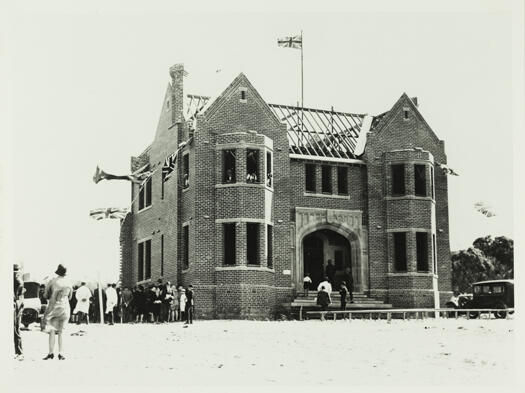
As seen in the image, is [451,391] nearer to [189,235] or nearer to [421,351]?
[421,351]

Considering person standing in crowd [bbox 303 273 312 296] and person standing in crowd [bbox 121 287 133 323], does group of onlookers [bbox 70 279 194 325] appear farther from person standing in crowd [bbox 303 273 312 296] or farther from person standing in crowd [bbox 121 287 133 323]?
person standing in crowd [bbox 303 273 312 296]

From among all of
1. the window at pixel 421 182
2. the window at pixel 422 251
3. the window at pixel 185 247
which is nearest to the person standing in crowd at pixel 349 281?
the window at pixel 422 251

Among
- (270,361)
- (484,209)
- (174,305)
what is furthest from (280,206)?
(270,361)

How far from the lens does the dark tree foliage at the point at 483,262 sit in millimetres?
23978

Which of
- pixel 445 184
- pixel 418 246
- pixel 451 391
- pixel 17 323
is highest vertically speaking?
pixel 445 184

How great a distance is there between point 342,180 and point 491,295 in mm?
6411

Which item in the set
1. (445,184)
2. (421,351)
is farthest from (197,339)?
(445,184)

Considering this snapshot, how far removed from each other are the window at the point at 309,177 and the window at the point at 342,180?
88cm

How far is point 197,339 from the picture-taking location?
74.3 ft

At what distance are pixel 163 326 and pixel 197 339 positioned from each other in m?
3.43

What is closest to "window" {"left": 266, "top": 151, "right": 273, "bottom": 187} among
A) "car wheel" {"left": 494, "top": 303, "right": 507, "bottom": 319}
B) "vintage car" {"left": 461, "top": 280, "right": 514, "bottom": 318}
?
"vintage car" {"left": 461, "top": 280, "right": 514, "bottom": 318}

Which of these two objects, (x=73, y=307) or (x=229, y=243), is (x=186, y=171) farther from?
(x=73, y=307)

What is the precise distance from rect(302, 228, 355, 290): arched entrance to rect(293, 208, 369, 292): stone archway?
23 centimetres

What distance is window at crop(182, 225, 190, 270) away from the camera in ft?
100
